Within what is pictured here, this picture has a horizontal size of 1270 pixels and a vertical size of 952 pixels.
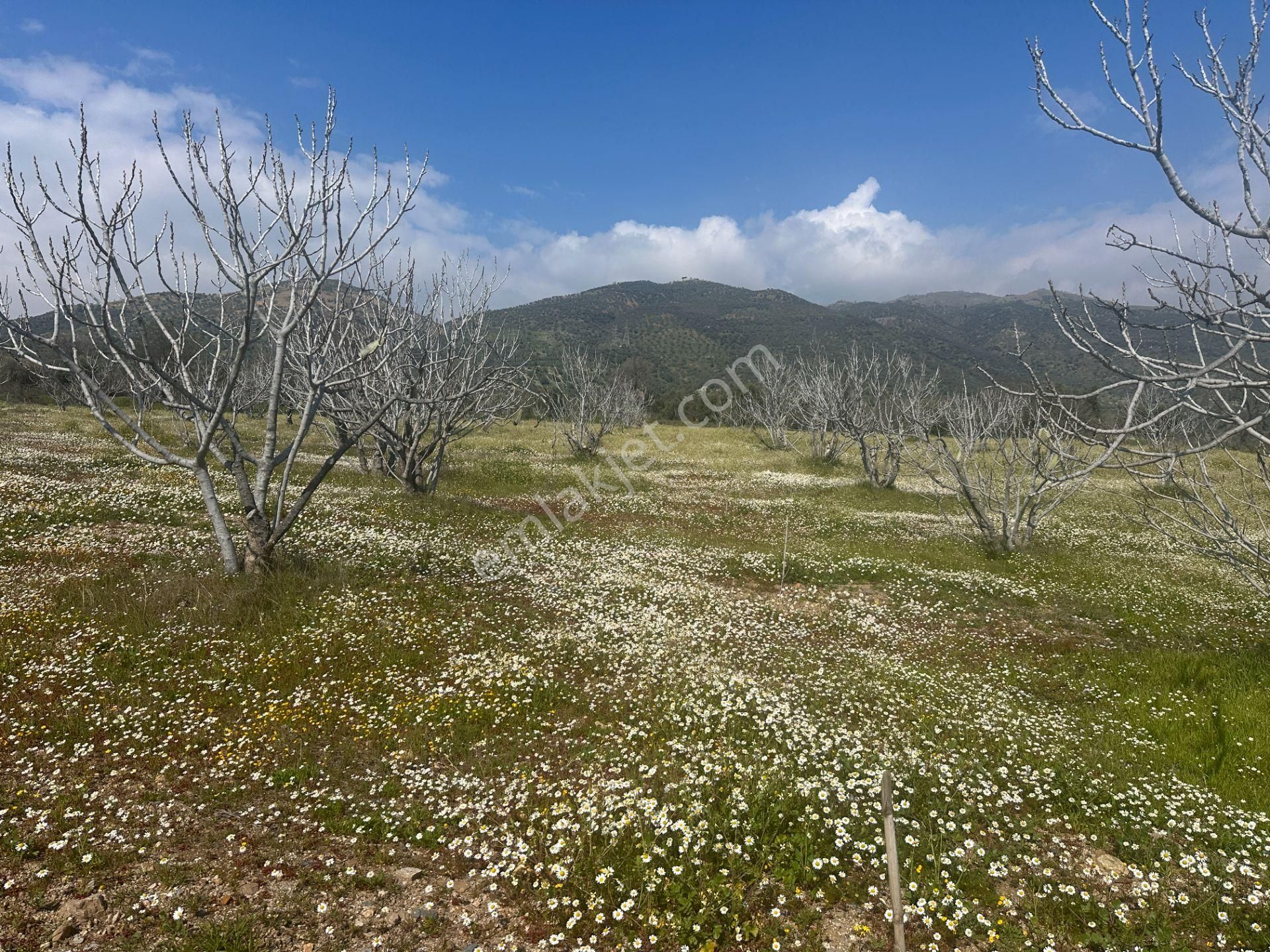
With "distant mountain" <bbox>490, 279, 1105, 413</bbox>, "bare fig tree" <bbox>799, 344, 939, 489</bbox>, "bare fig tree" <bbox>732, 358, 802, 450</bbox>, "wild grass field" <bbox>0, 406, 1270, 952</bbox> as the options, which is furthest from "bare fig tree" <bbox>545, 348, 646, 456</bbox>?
"distant mountain" <bbox>490, 279, 1105, 413</bbox>

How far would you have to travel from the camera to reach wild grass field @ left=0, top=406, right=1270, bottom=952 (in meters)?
5.41

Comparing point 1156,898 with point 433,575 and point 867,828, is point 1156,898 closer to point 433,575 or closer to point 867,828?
point 867,828

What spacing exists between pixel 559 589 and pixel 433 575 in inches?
114

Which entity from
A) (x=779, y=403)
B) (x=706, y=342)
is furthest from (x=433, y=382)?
(x=706, y=342)

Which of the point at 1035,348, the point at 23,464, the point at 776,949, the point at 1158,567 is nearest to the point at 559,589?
the point at 776,949

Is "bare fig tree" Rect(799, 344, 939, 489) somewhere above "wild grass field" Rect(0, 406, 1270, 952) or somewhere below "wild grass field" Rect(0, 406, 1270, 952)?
above

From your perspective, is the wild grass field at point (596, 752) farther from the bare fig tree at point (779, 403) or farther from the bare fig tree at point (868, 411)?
the bare fig tree at point (779, 403)

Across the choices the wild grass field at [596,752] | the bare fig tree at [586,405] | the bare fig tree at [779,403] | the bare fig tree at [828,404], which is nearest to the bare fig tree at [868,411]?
the bare fig tree at [828,404]

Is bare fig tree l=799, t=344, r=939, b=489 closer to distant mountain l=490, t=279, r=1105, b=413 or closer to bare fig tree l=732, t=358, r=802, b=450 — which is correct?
bare fig tree l=732, t=358, r=802, b=450

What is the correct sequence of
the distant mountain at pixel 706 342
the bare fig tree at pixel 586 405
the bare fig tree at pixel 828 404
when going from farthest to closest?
the distant mountain at pixel 706 342, the bare fig tree at pixel 586 405, the bare fig tree at pixel 828 404

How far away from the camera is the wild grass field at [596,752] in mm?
5410

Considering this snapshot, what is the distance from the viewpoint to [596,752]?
7.91 metres

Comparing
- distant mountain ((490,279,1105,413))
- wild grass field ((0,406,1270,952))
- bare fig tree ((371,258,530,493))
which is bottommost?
wild grass field ((0,406,1270,952))

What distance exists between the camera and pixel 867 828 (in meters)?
6.64
